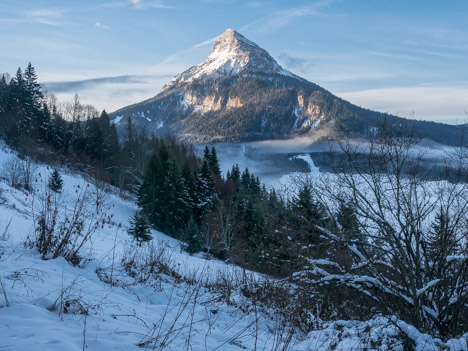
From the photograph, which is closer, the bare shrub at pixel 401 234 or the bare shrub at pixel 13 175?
the bare shrub at pixel 401 234

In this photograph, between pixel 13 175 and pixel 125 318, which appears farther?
pixel 13 175

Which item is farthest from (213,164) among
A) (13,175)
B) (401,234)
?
(401,234)

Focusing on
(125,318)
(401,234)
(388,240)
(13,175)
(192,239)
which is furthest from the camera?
(192,239)

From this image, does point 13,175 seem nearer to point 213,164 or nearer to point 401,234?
point 401,234

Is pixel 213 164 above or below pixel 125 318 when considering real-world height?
above

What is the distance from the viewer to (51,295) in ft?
10.1

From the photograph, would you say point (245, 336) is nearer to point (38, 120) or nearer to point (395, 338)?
point (395, 338)

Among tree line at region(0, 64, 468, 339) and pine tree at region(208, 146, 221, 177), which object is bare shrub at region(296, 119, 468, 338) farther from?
pine tree at region(208, 146, 221, 177)

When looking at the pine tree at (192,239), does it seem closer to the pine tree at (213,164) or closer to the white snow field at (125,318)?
the white snow field at (125,318)

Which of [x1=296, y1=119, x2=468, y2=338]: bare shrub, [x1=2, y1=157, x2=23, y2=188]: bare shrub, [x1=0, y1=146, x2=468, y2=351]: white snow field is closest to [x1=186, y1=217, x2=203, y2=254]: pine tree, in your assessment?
[x1=2, y1=157, x2=23, y2=188]: bare shrub

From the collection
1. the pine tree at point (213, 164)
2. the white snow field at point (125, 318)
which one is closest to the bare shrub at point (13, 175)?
the white snow field at point (125, 318)

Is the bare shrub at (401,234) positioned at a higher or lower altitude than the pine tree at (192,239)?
higher

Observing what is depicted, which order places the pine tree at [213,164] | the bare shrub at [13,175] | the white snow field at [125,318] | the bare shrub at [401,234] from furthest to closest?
the pine tree at [213,164], the bare shrub at [13,175], the bare shrub at [401,234], the white snow field at [125,318]

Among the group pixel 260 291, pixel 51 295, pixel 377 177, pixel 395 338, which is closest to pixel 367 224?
pixel 377 177
